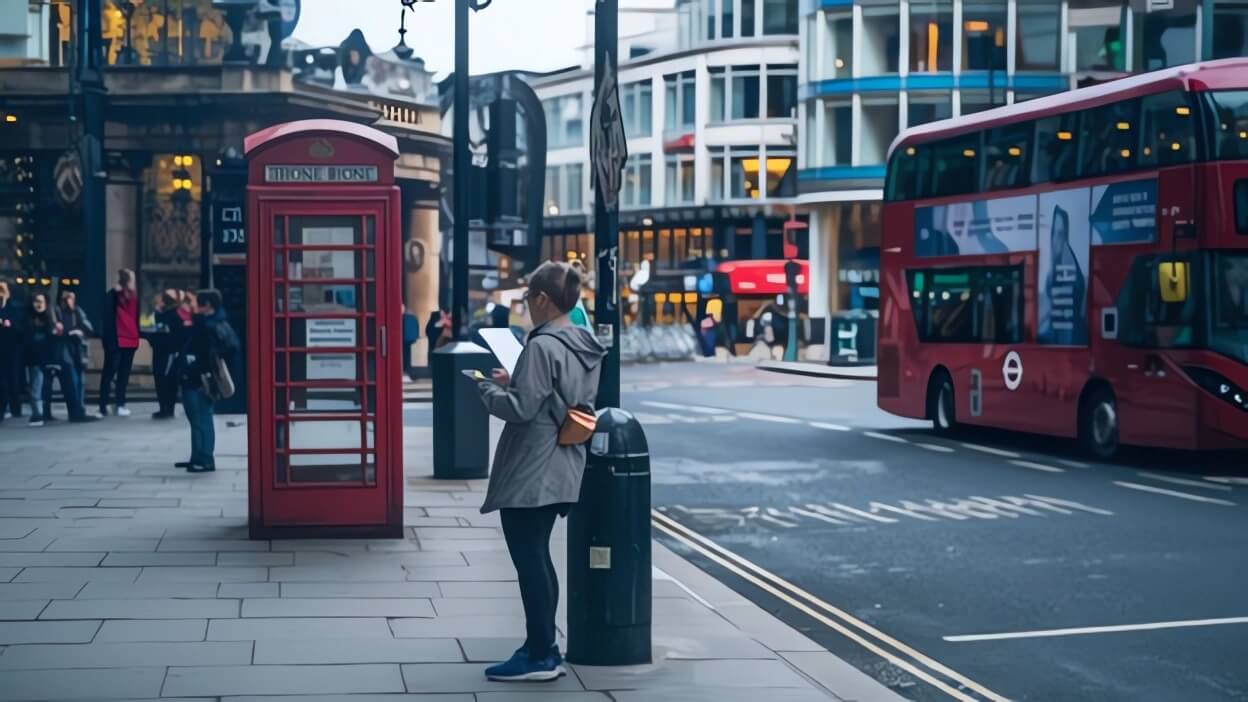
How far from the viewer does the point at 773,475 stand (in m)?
16.1

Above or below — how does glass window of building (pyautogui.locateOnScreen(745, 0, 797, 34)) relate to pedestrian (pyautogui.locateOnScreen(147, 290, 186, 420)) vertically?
above

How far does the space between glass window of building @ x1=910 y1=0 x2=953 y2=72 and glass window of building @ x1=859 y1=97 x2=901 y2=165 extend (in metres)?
1.54

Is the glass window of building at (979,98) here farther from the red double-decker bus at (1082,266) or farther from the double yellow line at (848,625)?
the double yellow line at (848,625)

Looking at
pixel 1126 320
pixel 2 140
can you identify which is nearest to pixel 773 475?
pixel 1126 320

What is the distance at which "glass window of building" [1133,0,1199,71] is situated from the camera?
52.3 metres

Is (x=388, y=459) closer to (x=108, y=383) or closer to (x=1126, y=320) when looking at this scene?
(x=1126, y=320)

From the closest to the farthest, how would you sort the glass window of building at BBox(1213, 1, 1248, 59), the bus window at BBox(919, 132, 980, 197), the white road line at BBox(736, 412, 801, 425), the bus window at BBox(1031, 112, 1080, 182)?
the bus window at BBox(1031, 112, 1080, 182), the bus window at BBox(919, 132, 980, 197), the white road line at BBox(736, 412, 801, 425), the glass window of building at BBox(1213, 1, 1248, 59)

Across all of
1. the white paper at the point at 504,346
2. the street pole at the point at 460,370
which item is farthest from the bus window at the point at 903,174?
the white paper at the point at 504,346

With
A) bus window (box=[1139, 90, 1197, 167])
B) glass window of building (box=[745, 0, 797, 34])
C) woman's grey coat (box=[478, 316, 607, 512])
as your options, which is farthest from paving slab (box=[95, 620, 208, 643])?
glass window of building (box=[745, 0, 797, 34])

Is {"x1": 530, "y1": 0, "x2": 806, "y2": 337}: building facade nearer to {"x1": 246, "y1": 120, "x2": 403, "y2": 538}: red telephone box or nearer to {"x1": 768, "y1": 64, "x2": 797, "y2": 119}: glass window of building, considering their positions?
{"x1": 768, "y1": 64, "x2": 797, "y2": 119}: glass window of building

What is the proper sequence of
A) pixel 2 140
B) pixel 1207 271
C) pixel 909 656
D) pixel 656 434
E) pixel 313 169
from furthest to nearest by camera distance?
pixel 2 140 < pixel 656 434 < pixel 1207 271 < pixel 313 169 < pixel 909 656

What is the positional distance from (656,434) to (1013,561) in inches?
426

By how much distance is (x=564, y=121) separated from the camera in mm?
79938

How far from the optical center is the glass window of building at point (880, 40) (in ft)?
179
